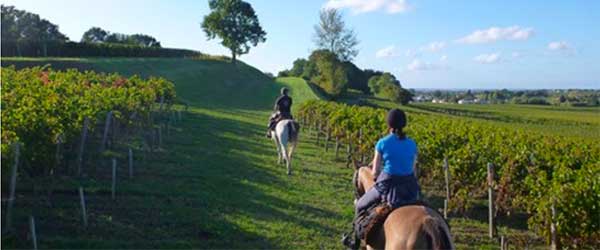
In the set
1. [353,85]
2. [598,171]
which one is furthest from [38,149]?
[353,85]

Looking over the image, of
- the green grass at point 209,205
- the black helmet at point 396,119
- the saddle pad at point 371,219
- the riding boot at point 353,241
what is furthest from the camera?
the green grass at point 209,205

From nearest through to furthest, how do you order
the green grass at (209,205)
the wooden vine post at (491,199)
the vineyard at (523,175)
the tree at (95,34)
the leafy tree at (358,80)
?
the vineyard at (523,175) → the green grass at (209,205) → the wooden vine post at (491,199) → the leafy tree at (358,80) → the tree at (95,34)

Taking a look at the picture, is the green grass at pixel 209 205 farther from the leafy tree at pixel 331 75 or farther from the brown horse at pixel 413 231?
the leafy tree at pixel 331 75

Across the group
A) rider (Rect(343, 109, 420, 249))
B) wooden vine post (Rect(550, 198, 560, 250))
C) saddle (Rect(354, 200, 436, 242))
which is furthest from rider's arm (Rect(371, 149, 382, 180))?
wooden vine post (Rect(550, 198, 560, 250))

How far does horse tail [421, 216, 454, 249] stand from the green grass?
3847mm

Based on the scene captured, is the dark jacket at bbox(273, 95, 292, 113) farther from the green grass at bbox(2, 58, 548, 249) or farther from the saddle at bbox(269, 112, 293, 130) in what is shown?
the green grass at bbox(2, 58, 548, 249)

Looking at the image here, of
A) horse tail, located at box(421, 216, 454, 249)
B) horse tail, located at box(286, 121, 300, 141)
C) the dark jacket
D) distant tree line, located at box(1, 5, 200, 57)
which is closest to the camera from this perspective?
horse tail, located at box(421, 216, 454, 249)

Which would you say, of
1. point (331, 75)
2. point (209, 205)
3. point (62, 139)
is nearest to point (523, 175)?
point (209, 205)

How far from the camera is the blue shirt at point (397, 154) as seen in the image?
24.6ft

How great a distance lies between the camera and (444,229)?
6.59m

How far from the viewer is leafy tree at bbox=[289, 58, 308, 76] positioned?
350 feet

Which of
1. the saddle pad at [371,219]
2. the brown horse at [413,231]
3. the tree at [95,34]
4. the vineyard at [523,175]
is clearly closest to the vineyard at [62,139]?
the saddle pad at [371,219]

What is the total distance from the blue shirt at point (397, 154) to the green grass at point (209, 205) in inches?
123

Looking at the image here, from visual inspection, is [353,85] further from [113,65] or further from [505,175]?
[505,175]
